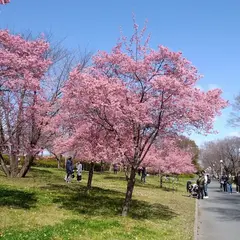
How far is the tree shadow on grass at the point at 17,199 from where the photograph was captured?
12367 mm

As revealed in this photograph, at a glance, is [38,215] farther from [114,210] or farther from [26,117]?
[26,117]

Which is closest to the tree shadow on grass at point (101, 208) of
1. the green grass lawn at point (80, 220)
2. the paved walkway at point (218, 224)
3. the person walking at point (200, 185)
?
the green grass lawn at point (80, 220)

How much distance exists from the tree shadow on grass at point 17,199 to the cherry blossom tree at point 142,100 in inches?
143

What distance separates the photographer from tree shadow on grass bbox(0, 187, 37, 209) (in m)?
12.4

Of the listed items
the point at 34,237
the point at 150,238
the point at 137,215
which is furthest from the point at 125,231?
the point at 137,215

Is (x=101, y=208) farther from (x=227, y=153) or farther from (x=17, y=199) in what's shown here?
(x=227, y=153)

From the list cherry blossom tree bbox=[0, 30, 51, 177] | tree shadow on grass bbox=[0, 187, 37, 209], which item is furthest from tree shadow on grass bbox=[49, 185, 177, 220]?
cherry blossom tree bbox=[0, 30, 51, 177]

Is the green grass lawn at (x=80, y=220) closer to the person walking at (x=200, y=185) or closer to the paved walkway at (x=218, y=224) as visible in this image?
the paved walkway at (x=218, y=224)

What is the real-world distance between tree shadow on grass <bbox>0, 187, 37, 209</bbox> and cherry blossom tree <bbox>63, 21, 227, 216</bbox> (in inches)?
143

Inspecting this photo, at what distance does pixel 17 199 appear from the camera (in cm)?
1343

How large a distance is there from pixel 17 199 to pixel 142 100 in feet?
20.3

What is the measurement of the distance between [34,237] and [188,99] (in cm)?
674

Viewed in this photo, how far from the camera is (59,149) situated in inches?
829

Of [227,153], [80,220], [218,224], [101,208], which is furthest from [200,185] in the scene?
[227,153]
